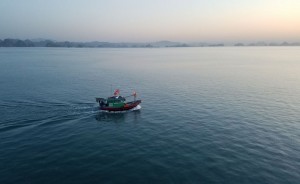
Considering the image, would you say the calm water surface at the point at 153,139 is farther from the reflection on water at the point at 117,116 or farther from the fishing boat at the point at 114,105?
the fishing boat at the point at 114,105

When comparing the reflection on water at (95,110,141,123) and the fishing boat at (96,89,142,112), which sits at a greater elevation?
the fishing boat at (96,89,142,112)

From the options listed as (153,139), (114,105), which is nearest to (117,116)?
(114,105)

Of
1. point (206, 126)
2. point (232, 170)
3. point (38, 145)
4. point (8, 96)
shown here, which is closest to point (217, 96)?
point (206, 126)

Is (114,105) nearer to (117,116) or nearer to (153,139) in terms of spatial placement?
(117,116)

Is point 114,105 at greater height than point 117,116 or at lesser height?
greater

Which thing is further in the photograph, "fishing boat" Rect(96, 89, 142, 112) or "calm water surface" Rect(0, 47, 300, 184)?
"fishing boat" Rect(96, 89, 142, 112)

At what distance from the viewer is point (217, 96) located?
9919 centimetres

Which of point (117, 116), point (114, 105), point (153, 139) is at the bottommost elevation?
point (117, 116)

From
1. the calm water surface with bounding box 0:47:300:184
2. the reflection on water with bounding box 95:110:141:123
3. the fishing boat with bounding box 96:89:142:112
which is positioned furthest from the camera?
the fishing boat with bounding box 96:89:142:112

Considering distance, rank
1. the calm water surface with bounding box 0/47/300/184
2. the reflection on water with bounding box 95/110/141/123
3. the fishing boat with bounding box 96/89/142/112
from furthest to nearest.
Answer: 1. the fishing boat with bounding box 96/89/142/112
2. the reflection on water with bounding box 95/110/141/123
3. the calm water surface with bounding box 0/47/300/184

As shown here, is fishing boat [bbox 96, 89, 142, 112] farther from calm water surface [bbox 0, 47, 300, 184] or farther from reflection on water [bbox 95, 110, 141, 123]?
calm water surface [bbox 0, 47, 300, 184]

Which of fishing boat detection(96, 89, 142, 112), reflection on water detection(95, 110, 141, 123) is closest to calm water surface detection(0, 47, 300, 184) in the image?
reflection on water detection(95, 110, 141, 123)

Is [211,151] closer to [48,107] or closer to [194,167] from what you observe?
[194,167]

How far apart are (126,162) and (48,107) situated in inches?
1614
